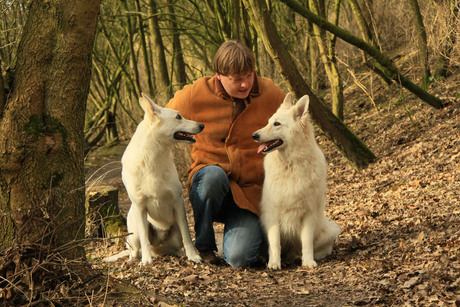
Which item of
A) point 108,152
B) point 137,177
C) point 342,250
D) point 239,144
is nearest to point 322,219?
point 342,250

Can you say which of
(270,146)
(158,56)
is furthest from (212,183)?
(158,56)

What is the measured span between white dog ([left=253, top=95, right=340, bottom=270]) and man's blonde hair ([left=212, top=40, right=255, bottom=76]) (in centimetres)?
52

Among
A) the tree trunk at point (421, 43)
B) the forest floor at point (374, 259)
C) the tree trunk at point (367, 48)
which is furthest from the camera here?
the tree trunk at point (421, 43)

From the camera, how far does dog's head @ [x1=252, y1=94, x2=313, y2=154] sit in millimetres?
4320

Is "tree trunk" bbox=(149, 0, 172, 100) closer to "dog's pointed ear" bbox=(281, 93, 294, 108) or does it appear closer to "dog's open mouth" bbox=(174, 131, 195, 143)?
"dog's open mouth" bbox=(174, 131, 195, 143)

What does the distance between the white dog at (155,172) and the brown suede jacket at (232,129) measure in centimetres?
20

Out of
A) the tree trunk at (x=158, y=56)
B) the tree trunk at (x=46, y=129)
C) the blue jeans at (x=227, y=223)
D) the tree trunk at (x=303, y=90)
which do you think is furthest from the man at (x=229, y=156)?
the tree trunk at (x=158, y=56)

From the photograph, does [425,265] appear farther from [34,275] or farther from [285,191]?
[34,275]

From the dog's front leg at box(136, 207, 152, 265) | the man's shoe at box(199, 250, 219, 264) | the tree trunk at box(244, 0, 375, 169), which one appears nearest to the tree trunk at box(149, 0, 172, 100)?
the tree trunk at box(244, 0, 375, 169)

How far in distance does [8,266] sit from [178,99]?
2515mm

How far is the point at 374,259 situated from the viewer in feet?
13.7

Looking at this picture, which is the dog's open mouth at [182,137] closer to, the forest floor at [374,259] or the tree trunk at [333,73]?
the forest floor at [374,259]

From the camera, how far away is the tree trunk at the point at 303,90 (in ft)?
23.1

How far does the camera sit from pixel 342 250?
4844 mm
